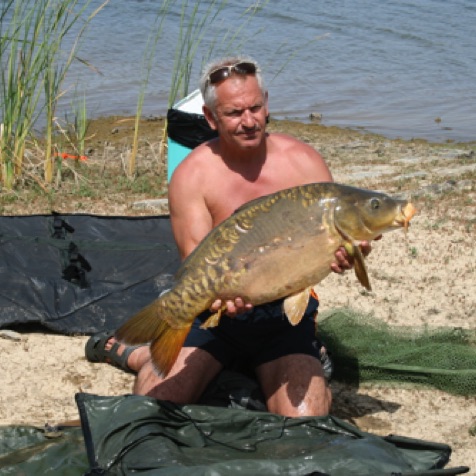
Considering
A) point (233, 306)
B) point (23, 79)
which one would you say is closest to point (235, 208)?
point (233, 306)

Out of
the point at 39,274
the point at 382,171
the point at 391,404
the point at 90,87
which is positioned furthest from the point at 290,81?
the point at 391,404

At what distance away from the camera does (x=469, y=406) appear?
434cm

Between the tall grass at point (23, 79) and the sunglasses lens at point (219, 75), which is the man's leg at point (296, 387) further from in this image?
the tall grass at point (23, 79)

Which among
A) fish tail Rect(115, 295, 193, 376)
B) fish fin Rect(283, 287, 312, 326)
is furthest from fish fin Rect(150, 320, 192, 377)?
fish fin Rect(283, 287, 312, 326)

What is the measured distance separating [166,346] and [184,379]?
453 millimetres

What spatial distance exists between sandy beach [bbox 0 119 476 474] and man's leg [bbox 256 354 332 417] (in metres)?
0.43

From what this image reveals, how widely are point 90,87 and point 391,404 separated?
32.4ft

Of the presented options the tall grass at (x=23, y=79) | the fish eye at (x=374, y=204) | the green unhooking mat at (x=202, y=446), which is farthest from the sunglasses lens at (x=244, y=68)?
the tall grass at (x=23, y=79)

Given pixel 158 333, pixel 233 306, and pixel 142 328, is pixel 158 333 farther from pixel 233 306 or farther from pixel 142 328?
pixel 233 306

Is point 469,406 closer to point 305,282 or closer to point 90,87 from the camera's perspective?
point 305,282

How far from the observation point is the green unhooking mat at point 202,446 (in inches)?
126

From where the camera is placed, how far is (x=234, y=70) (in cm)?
392

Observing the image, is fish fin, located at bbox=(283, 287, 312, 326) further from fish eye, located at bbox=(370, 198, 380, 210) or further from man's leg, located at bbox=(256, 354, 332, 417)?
man's leg, located at bbox=(256, 354, 332, 417)

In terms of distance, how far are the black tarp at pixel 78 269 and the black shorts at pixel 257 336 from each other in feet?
3.94
